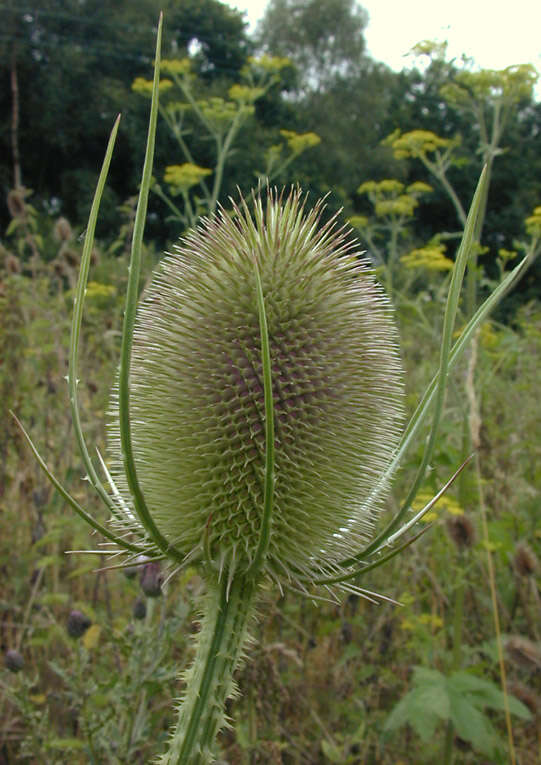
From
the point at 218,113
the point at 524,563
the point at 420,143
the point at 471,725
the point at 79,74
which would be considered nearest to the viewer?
the point at 471,725

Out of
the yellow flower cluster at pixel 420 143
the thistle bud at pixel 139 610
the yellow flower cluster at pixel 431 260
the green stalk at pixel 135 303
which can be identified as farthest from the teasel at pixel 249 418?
the yellow flower cluster at pixel 420 143

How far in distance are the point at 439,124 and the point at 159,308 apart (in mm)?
24456

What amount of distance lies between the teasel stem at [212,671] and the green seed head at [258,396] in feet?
0.26

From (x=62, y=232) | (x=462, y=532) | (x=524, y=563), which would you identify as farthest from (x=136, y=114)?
(x=524, y=563)

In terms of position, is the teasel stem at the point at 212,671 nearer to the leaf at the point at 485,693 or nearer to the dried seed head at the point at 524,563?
the leaf at the point at 485,693

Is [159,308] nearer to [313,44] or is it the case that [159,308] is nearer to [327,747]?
[327,747]

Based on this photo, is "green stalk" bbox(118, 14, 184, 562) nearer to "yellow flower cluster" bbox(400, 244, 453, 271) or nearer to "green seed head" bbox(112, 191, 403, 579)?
"green seed head" bbox(112, 191, 403, 579)

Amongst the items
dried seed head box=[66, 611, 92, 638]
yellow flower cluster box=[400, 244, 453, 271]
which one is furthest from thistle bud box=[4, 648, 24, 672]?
yellow flower cluster box=[400, 244, 453, 271]

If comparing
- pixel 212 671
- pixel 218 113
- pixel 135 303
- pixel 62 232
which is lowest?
pixel 212 671

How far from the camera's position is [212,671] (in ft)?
4.50

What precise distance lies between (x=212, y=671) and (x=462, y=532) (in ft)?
4.82

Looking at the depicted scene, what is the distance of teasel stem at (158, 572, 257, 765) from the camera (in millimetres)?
1309

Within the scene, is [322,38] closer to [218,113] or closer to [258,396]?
[218,113]

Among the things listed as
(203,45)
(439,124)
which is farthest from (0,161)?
(439,124)
